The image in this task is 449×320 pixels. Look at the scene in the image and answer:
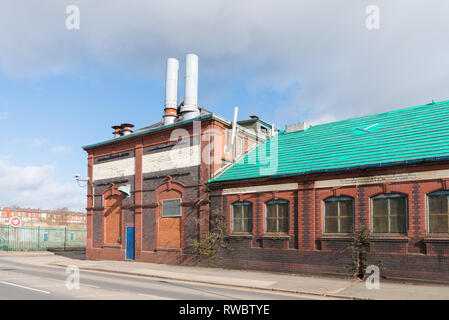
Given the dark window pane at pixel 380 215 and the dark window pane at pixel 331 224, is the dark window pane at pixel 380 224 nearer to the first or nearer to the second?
the dark window pane at pixel 380 215

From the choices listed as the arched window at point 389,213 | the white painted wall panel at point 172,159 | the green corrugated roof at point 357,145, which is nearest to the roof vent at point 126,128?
the white painted wall panel at point 172,159

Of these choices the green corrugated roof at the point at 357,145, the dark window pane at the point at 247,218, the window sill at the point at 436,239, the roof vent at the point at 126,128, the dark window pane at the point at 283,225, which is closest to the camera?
the window sill at the point at 436,239

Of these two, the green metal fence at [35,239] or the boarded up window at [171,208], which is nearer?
the boarded up window at [171,208]

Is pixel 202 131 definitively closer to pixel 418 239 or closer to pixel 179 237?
pixel 179 237

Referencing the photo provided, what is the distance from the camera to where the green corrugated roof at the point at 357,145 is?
16.6 meters

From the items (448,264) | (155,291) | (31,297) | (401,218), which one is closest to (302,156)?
(401,218)

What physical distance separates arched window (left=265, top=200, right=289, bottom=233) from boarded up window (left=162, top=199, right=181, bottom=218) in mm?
5850

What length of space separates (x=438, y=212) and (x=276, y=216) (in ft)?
23.2

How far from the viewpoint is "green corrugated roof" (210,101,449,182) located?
16.6 m

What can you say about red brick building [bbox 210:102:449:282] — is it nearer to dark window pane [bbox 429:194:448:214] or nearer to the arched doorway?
dark window pane [bbox 429:194:448:214]

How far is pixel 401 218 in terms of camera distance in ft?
51.9

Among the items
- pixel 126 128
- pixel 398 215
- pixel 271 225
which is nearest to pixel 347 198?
pixel 398 215

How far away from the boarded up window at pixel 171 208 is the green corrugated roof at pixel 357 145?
2.99 meters

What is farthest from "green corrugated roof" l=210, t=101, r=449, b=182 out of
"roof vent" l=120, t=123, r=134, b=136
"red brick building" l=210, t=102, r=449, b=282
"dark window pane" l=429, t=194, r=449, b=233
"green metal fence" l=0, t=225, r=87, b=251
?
"green metal fence" l=0, t=225, r=87, b=251
